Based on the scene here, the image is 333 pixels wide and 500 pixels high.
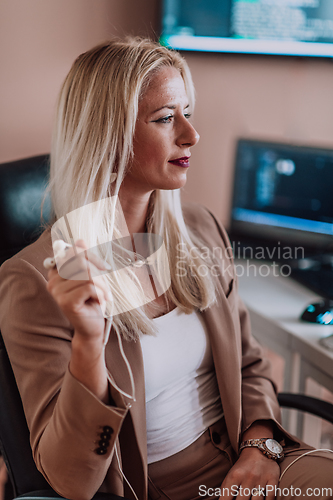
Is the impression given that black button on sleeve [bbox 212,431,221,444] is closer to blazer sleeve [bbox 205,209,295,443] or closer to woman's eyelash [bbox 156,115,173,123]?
blazer sleeve [bbox 205,209,295,443]

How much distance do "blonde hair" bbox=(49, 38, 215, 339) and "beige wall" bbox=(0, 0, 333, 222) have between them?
36 centimetres

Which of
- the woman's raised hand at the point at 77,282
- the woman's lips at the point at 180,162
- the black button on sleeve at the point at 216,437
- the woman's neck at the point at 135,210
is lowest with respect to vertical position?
the black button on sleeve at the point at 216,437

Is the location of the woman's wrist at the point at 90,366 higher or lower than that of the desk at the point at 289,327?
higher

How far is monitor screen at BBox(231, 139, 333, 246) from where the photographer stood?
5.26 ft

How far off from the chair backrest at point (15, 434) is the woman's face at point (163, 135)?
17.6 inches

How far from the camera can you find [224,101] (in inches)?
73.1

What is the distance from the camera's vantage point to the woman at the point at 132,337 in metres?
0.76

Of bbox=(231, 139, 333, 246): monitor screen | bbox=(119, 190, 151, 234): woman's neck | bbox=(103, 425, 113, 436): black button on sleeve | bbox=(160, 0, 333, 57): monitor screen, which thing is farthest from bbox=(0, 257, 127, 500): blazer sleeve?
bbox=(160, 0, 333, 57): monitor screen

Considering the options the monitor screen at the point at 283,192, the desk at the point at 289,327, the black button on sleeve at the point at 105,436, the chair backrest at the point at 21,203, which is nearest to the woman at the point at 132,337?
the black button on sleeve at the point at 105,436

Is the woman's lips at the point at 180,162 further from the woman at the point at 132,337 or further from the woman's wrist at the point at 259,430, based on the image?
the woman's wrist at the point at 259,430

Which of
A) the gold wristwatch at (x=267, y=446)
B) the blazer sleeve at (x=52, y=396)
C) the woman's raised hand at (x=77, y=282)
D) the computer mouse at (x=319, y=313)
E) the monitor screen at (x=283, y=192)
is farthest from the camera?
the monitor screen at (x=283, y=192)

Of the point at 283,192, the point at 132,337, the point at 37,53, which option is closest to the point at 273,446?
the point at 132,337

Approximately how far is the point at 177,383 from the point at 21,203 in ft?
1.74

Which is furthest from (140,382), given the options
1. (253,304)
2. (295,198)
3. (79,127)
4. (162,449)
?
(295,198)
